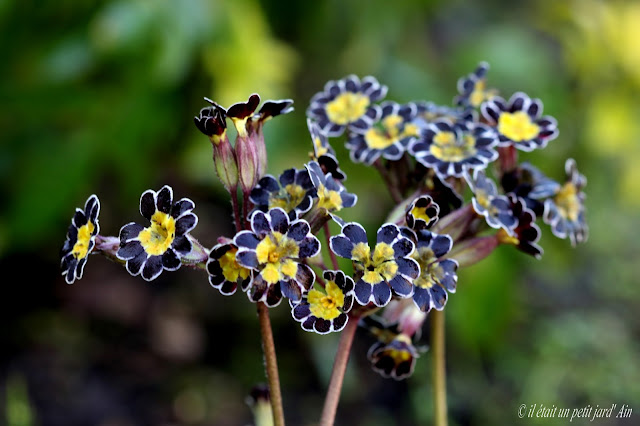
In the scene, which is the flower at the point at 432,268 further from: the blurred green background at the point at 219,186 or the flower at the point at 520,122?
the blurred green background at the point at 219,186

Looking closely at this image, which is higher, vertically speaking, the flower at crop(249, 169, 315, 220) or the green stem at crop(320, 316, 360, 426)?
the flower at crop(249, 169, 315, 220)

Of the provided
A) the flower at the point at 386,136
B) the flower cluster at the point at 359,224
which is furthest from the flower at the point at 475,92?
the flower at the point at 386,136

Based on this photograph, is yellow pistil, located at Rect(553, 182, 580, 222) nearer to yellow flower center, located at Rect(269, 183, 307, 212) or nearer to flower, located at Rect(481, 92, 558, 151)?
flower, located at Rect(481, 92, 558, 151)

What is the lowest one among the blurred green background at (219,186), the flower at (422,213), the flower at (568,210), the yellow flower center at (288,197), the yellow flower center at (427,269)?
the blurred green background at (219,186)

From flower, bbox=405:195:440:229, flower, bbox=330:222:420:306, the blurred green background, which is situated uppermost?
flower, bbox=405:195:440:229

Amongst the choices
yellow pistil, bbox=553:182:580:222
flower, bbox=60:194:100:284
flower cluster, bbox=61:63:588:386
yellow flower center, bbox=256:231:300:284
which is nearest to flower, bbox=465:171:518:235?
flower cluster, bbox=61:63:588:386
